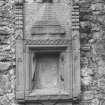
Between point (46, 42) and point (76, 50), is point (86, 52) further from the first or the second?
point (46, 42)

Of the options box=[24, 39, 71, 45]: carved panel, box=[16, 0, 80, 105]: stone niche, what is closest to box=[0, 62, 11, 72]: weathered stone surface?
box=[16, 0, 80, 105]: stone niche

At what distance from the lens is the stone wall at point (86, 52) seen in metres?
3.80

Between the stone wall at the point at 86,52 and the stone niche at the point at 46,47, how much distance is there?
0.36ft

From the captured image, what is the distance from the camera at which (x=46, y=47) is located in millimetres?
3801

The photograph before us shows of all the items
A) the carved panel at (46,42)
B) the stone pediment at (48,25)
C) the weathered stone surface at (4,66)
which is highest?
the stone pediment at (48,25)

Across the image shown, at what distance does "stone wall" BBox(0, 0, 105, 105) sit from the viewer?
3798 millimetres

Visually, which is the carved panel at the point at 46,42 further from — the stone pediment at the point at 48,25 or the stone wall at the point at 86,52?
the stone wall at the point at 86,52

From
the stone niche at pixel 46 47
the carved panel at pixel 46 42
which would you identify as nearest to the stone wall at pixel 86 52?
the stone niche at pixel 46 47

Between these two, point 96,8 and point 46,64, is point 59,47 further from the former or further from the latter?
point 96,8

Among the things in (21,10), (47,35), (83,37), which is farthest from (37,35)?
(83,37)

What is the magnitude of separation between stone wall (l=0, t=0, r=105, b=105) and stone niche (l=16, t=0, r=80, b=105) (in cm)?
11

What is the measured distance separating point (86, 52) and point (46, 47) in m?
0.60

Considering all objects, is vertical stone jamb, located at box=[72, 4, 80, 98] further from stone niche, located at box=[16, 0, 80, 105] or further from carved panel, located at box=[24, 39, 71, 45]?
carved panel, located at box=[24, 39, 71, 45]

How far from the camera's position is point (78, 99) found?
3.79 m
